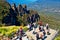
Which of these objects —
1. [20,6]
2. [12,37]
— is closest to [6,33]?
[12,37]

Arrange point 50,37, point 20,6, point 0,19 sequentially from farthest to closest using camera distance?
point 20,6, point 0,19, point 50,37

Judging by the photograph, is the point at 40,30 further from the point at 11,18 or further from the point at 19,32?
the point at 11,18

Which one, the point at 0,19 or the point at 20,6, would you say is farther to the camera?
the point at 20,6

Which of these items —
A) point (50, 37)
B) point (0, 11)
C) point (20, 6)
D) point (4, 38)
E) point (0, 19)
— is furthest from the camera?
point (20, 6)

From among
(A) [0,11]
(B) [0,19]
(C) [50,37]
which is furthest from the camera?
(A) [0,11]

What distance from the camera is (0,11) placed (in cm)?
7006

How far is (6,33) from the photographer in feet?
131

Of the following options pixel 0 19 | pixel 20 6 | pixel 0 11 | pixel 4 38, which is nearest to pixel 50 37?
pixel 4 38

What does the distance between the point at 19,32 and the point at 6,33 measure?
7.71 feet

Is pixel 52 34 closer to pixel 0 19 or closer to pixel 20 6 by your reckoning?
pixel 0 19

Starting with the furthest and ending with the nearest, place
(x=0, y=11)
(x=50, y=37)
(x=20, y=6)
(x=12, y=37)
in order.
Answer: (x=20, y=6) < (x=0, y=11) < (x=50, y=37) < (x=12, y=37)

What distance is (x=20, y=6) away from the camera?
9644 cm

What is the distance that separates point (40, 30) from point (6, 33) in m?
7.39

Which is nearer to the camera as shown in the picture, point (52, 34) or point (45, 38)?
point (45, 38)
